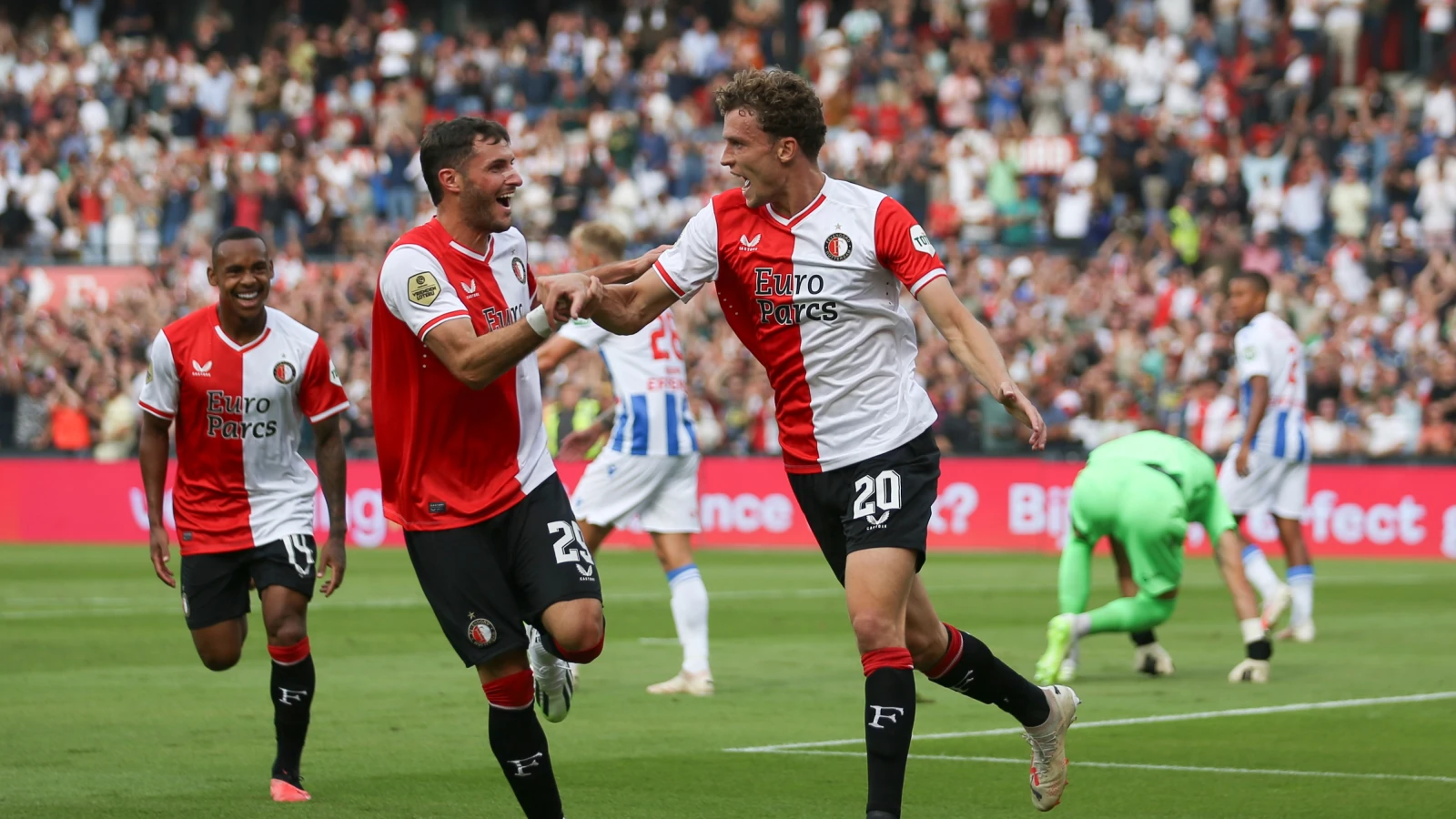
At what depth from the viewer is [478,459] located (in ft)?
23.0

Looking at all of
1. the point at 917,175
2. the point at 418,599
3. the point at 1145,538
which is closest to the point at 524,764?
the point at 1145,538

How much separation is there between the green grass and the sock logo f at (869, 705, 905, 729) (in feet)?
3.69

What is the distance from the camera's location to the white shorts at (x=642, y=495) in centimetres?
1190

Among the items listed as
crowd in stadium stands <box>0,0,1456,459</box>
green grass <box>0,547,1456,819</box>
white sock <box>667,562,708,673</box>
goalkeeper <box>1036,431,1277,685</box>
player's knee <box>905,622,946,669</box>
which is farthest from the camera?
crowd in stadium stands <box>0,0,1456,459</box>

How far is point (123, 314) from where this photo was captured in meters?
29.1

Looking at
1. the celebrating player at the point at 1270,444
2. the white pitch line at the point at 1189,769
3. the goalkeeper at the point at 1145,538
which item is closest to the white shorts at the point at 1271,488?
the celebrating player at the point at 1270,444

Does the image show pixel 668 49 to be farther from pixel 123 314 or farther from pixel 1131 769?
pixel 1131 769

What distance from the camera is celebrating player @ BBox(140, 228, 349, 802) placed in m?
8.64

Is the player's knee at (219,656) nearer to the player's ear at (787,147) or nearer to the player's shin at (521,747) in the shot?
the player's shin at (521,747)

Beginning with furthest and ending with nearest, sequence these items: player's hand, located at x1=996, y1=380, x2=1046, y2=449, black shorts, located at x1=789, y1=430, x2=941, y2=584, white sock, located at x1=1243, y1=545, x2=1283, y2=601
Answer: white sock, located at x1=1243, y1=545, x2=1283, y2=601 → black shorts, located at x1=789, y1=430, x2=941, y2=584 → player's hand, located at x1=996, y1=380, x2=1046, y2=449

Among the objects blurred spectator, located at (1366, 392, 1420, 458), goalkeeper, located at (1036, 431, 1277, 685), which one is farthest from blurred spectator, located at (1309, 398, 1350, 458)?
goalkeeper, located at (1036, 431, 1277, 685)

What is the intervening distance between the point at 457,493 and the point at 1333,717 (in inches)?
212

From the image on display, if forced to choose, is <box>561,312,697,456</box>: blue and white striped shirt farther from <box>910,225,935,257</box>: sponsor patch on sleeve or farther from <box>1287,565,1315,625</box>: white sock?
<box>910,225,935,257</box>: sponsor patch on sleeve

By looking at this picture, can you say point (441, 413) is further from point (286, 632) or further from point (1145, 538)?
point (1145, 538)
